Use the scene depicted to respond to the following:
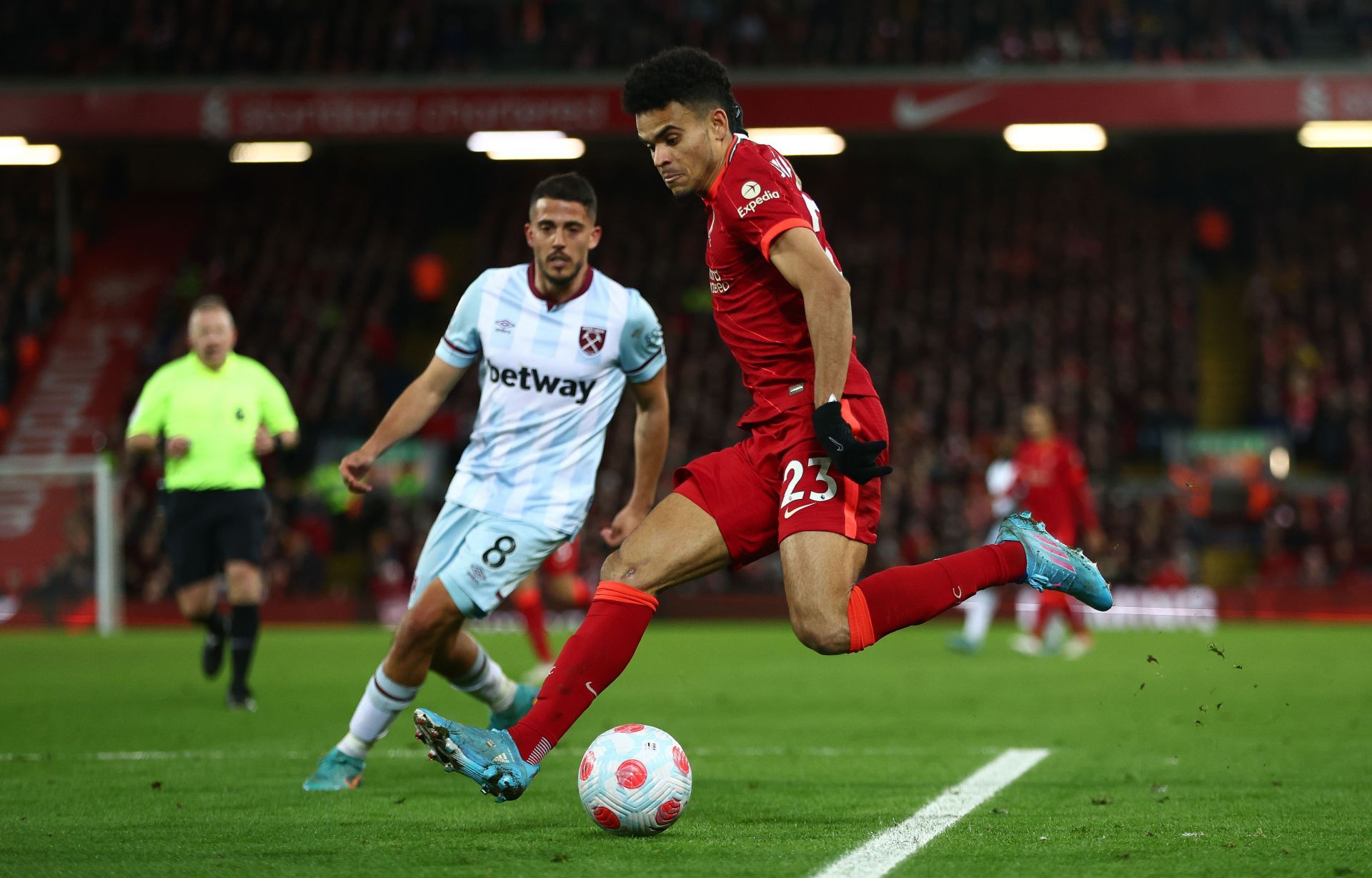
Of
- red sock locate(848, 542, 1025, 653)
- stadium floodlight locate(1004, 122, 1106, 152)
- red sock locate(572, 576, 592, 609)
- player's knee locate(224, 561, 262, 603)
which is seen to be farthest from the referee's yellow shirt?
stadium floodlight locate(1004, 122, 1106, 152)

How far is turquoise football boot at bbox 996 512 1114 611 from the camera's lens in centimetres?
486

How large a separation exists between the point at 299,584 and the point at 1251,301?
14157 mm

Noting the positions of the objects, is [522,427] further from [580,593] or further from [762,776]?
[580,593]

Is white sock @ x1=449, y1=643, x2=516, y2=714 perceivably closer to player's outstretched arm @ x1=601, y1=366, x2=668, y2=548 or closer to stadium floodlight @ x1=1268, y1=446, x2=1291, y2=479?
player's outstretched arm @ x1=601, y1=366, x2=668, y2=548

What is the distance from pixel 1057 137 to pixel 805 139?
3.61 m

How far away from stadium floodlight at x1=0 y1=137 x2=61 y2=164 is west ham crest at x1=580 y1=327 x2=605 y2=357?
21.0 metres

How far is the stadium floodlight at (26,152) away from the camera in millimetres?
24547

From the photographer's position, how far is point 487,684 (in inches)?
244

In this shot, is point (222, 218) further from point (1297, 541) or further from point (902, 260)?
point (1297, 541)

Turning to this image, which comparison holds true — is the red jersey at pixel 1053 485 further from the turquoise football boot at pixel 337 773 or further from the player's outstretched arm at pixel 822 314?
the player's outstretched arm at pixel 822 314

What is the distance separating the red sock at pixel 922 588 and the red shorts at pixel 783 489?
0.15 m

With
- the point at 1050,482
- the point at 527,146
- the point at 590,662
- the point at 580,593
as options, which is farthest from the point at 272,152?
the point at 590,662

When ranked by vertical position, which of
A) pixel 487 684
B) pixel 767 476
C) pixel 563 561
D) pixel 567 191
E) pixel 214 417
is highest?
pixel 567 191

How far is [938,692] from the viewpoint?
10.0 meters
